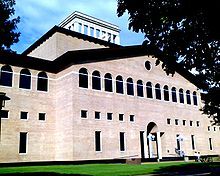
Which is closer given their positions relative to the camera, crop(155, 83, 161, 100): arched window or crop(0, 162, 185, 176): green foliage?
crop(0, 162, 185, 176): green foliage

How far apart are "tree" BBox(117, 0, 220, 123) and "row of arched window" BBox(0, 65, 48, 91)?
21.9m

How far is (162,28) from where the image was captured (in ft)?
36.8

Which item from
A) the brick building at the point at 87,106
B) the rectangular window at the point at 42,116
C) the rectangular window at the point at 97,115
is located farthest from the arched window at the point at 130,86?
the rectangular window at the point at 42,116

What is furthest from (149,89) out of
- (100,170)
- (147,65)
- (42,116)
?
(100,170)

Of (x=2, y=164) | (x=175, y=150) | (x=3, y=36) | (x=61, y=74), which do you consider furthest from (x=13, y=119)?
(x=175, y=150)

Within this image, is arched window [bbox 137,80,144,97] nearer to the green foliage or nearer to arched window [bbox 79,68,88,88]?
arched window [bbox 79,68,88,88]

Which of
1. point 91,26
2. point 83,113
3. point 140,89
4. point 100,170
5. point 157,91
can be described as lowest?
point 100,170

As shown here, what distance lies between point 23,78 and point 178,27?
24012 millimetres

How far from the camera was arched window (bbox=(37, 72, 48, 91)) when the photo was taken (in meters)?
32.9

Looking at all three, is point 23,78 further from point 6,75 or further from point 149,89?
point 149,89

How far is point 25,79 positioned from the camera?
31.9 meters

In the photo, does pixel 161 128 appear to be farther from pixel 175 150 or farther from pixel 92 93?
pixel 92 93

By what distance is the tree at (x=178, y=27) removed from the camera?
9.45m

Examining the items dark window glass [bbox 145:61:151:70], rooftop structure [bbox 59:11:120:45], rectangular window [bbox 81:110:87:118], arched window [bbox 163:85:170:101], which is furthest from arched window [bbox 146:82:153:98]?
rooftop structure [bbox 59:11:120:45]
